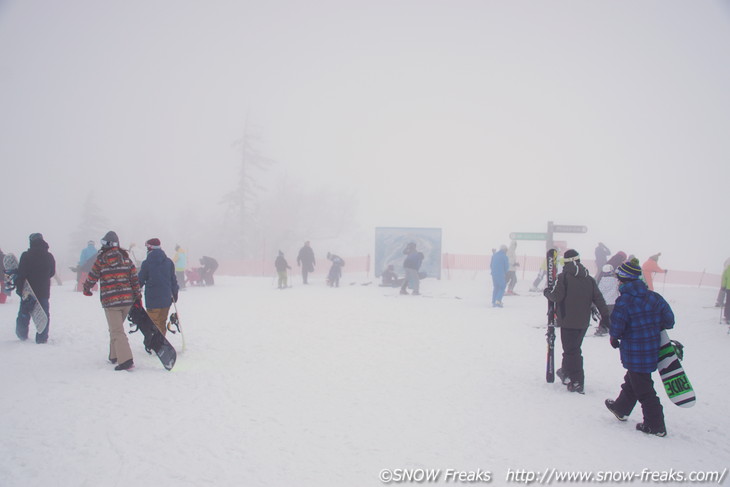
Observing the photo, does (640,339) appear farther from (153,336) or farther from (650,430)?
(153,336)

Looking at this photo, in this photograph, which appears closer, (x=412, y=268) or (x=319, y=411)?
(x=319, y=411)

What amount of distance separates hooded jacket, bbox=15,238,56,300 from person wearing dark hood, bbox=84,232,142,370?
78.0 inches

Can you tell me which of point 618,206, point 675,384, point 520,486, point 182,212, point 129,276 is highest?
point 618,206

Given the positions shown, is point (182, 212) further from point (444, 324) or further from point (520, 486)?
point (520, 486)

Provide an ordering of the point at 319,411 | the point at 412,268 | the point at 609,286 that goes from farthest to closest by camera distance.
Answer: the point at 412,268 < the point at 609,286 < the point at 319,411

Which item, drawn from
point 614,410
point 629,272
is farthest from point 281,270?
point 629,272

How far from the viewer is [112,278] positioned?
6.11 m

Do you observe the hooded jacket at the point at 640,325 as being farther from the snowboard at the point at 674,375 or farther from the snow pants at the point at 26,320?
the snow pants at the point at 26,320

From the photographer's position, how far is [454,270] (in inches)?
1113

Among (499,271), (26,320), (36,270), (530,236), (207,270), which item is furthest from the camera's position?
(207,270)

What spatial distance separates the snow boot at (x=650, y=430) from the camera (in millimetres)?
4289

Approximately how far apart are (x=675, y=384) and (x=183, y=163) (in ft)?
692

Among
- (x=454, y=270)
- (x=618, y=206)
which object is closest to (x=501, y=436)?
(x=454, y=270)

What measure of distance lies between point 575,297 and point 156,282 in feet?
20.3
